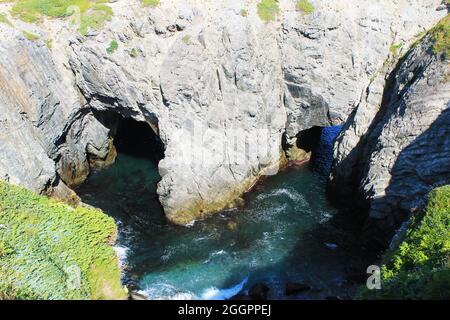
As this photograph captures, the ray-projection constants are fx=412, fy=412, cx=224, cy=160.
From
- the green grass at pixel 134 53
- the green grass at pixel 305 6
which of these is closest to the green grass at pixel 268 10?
the green grass at pixel 305 6

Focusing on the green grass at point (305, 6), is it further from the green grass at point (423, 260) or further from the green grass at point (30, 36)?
the green grass at point (30, 36)

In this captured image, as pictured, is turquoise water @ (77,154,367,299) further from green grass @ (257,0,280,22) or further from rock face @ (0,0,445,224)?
green grass @ (257,0,280,22)

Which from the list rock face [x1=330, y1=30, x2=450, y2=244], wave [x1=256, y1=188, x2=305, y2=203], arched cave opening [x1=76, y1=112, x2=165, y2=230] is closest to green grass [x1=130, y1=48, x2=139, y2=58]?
arched cave opening [x1=76, y1=112, x2=165, y2=230]

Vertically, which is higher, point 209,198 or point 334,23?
point 334,23
